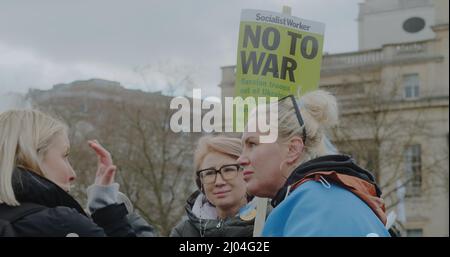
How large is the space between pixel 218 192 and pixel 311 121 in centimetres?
118

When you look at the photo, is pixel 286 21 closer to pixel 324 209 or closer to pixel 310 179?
pixel 310 179

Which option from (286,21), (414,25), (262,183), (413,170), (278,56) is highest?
(414,25)

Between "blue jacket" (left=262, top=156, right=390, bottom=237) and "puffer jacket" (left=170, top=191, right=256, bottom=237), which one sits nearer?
"blue jacket" (left=262, top=156, right=390, bottom=237)

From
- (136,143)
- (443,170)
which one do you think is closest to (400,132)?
(443,170)

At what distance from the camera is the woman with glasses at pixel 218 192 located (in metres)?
4.03

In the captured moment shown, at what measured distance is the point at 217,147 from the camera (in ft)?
13.7

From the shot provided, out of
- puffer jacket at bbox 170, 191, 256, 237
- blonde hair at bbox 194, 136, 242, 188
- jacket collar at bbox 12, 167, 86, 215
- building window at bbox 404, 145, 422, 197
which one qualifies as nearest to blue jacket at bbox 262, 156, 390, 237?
jacket collar at bbox 12, 167, 86, 215

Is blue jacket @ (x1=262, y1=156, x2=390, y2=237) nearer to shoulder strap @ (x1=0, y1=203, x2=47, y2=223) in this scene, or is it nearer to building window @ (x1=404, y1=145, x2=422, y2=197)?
shoulder strap @ (x1=0, y1=203, x2=47, y2=223)

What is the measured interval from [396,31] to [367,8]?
1.92m

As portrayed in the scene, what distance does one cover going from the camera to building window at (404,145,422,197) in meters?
27.6

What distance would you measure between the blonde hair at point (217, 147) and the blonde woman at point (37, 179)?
1062mm

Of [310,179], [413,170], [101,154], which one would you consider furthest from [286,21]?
[413,170]

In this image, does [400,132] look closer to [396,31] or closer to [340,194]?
[396,31]

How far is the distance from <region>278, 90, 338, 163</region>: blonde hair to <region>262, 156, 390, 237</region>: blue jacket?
0.77 feet
